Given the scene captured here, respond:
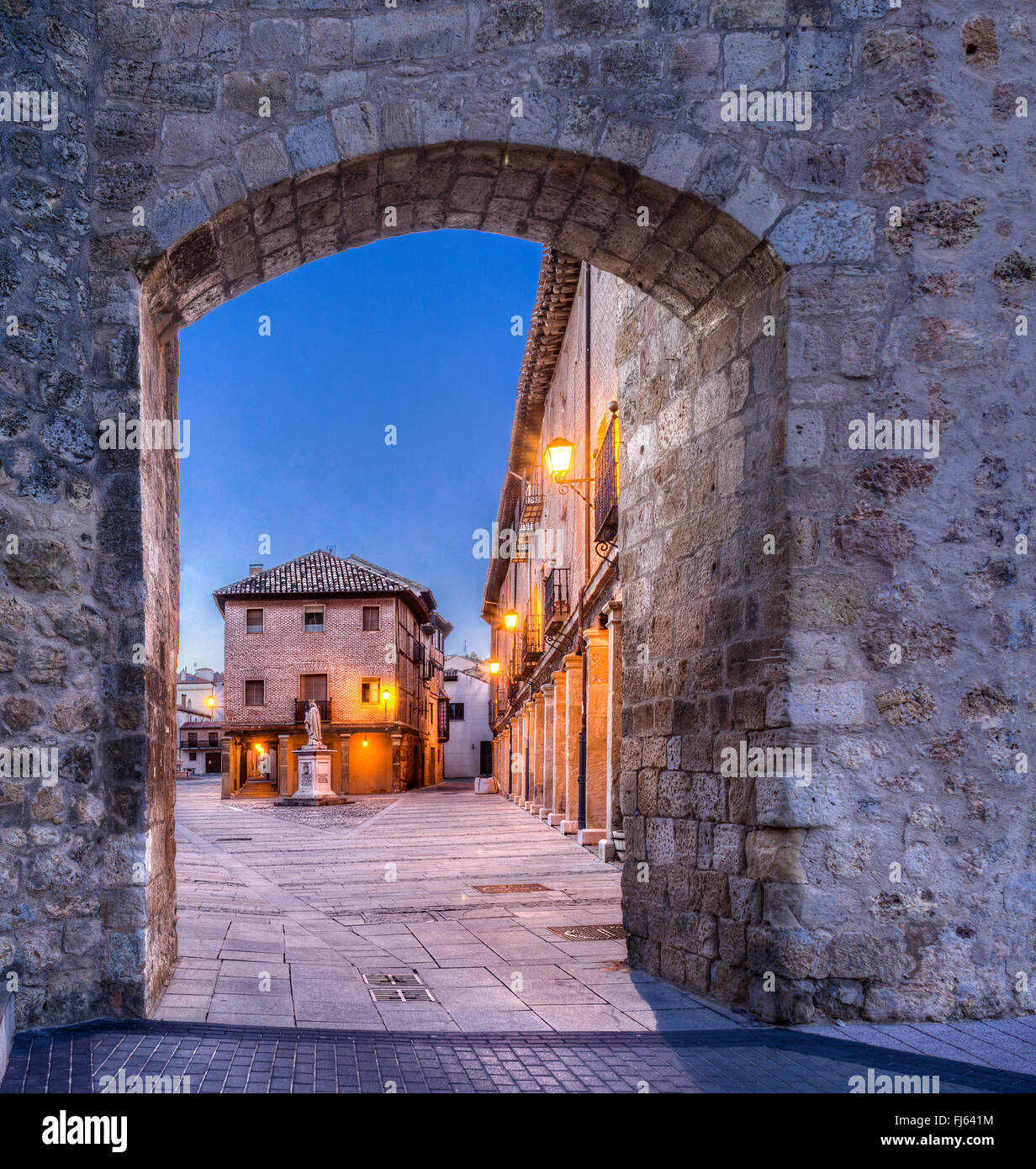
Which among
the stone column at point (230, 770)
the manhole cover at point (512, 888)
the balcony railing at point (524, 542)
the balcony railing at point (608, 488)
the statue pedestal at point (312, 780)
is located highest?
the balcony railing at point (524, 542)

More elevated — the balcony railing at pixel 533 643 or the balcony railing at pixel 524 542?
the balcony railing at pixel 524 542

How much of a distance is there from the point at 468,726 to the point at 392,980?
65063 mm

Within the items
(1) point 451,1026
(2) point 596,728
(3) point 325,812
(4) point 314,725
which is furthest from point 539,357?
(1) point 451,1026

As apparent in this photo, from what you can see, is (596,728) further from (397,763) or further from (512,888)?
(397,763)

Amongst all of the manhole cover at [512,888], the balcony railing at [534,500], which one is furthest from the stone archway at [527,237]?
the balcony railing at [534,500]

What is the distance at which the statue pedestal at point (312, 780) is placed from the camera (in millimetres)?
27656

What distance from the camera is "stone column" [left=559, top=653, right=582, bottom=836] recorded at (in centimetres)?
1571

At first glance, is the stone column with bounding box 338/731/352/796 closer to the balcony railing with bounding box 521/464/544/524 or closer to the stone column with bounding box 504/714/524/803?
the stone column with bounding box 504/714/524/803

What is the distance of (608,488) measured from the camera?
458 inches

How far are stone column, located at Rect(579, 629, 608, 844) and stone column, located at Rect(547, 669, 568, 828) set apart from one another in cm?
333

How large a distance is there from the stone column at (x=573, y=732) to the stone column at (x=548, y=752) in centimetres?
273

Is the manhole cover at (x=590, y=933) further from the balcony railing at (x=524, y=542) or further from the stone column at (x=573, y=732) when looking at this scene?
the balcony railing at (x=524, y=542)

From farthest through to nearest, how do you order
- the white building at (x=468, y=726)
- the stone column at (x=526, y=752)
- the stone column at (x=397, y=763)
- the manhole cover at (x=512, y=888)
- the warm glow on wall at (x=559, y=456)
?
the white building at (x=468, y=726), the stone column at (x=397, y=763), the stone column at (x=526, y=752), the warm glow on wall at (x=559, y=456), the manhole cover at (x=512, y=888)

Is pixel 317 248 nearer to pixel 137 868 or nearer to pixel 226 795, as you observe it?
pixel 137 868
